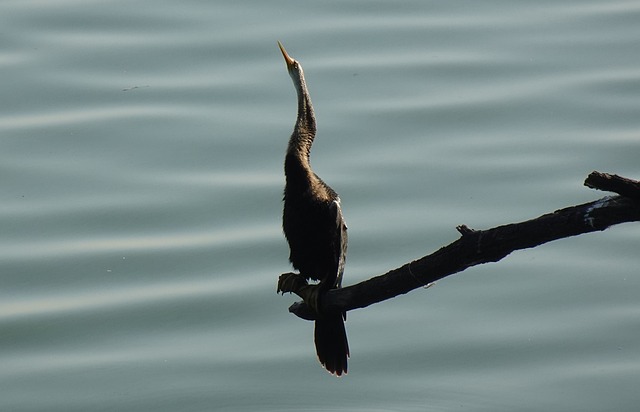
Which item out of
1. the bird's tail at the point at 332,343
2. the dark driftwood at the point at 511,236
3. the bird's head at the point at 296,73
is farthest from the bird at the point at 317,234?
the dark driftwood at the point at 511,236

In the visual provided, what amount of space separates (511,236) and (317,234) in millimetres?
1081

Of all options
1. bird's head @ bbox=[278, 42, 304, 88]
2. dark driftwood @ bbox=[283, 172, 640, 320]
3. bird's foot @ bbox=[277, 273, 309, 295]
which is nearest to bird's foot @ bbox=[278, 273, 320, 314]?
bird's foot @ bbox=[277, 273, 309, 295]

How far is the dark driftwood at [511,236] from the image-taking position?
332 centimetres

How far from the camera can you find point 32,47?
7.68m

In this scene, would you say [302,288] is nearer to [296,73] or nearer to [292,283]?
[292,283]

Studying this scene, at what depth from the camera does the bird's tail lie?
14.8ft

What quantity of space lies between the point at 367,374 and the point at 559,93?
248 centimetres

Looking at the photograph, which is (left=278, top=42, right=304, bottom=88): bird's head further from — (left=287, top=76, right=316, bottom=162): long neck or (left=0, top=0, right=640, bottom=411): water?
(left=0, top=0, right=640, bottom=411): water

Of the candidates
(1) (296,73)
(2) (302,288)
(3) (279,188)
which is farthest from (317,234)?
(3) (279,188)

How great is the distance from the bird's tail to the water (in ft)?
2.09

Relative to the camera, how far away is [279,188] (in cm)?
641

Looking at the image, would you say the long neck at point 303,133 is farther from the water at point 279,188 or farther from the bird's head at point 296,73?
the water at point 279,188

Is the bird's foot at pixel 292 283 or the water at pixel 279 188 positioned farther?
the water at pixel 279 188

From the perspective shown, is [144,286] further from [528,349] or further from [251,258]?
Answer: [528,349]
